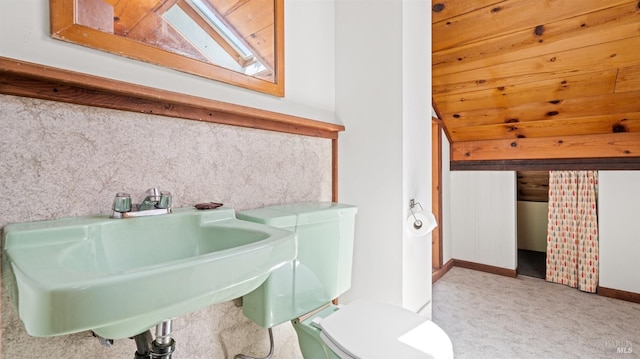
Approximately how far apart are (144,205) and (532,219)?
3.89 meters

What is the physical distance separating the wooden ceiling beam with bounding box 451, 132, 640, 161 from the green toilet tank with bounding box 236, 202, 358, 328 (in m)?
2.22

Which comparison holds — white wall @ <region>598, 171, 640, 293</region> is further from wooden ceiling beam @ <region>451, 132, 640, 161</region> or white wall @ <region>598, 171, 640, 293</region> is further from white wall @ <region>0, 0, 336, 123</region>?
white wall @ <region>0, 0, 336, 123</region>

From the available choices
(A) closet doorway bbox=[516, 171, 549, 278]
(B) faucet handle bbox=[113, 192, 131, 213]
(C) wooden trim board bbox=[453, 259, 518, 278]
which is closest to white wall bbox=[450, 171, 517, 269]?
(C) wooden trim board bbox=[453, 259, 518, 278]

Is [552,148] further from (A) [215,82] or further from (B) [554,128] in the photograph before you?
(A) [215,82]

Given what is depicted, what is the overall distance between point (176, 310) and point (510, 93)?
2655mm

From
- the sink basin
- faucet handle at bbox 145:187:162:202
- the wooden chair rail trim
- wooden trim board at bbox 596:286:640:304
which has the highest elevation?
the wooden chair rail trim

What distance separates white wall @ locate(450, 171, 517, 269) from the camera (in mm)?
2775

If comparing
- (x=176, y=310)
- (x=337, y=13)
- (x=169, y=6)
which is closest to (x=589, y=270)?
(x=337, y=13)

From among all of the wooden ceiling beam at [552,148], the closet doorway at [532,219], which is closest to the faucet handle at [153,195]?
the wooden ceiling beam at [552,148]

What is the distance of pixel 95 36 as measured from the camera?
2.72ft

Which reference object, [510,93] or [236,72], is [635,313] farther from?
→ [236,72]

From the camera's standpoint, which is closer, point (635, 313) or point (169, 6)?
point (169, 6)

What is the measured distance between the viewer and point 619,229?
7.54ft

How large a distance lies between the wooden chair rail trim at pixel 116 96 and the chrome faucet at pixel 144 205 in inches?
10.3
